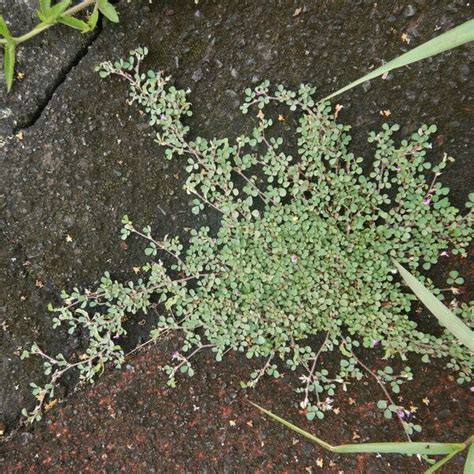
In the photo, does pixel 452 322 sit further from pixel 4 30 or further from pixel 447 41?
pixel 4 30

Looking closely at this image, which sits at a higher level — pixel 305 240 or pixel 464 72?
pixel 464 72

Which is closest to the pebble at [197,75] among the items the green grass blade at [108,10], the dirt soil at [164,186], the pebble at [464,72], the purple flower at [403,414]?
the dirt soil at [164,186]

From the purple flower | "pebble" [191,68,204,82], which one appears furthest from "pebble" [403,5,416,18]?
the purple flower

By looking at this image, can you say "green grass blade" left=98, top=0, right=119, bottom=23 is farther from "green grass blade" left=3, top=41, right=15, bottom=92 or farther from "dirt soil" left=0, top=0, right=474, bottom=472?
"green grass blade" left=3, top=41, right=15, bottom=92

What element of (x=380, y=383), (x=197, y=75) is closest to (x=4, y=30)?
(x=197, y=75)

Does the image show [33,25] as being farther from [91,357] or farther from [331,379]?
[331,379]

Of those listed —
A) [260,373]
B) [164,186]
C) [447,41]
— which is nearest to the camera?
[447,41]

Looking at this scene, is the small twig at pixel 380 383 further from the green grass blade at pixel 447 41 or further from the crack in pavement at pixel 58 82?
the crack in pavement at pixel 58 82
